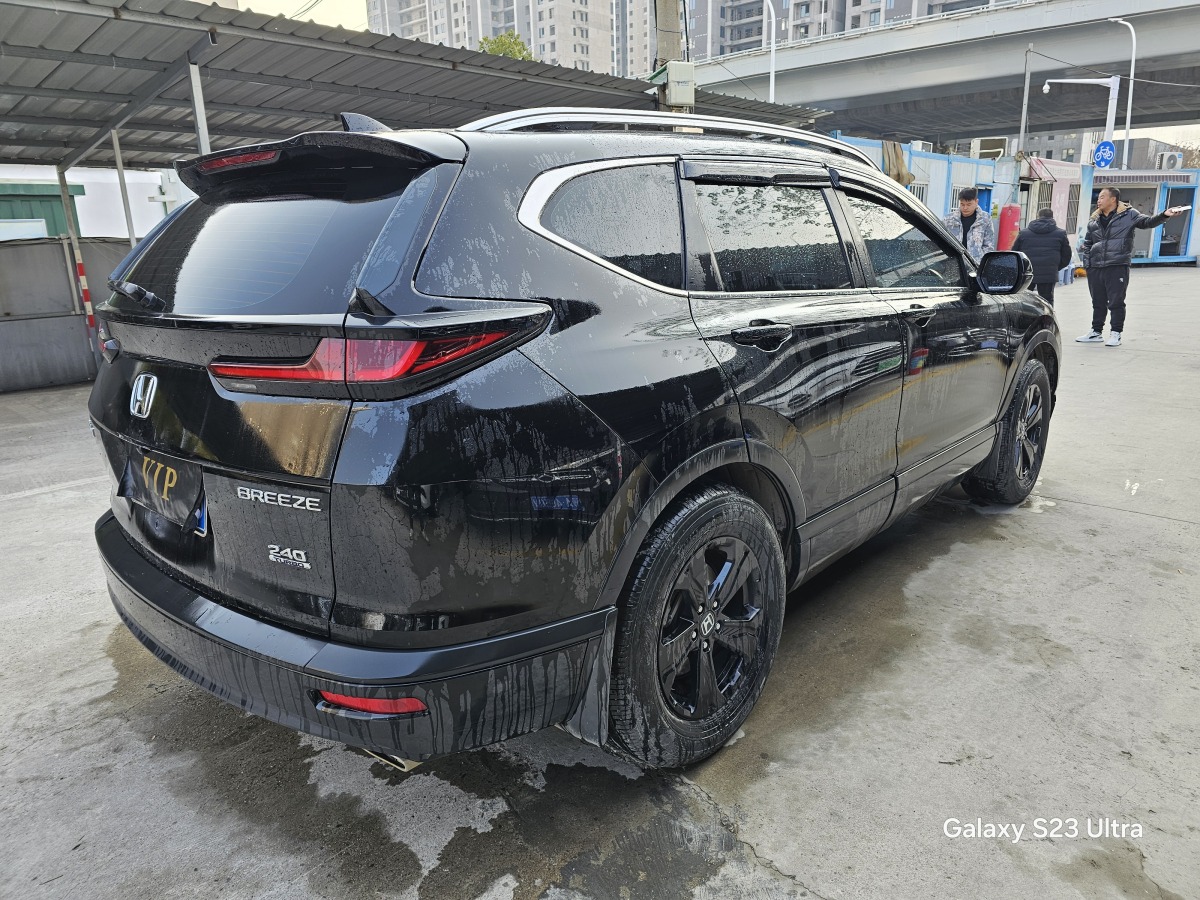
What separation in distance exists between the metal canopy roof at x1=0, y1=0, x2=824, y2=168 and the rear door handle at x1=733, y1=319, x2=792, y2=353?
6610 millimetres

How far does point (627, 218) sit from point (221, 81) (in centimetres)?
918

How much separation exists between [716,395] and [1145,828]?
5.18ft

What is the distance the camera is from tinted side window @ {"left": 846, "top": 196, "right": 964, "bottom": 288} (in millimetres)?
3153

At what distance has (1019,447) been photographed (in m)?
4.41

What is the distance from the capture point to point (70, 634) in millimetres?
3350

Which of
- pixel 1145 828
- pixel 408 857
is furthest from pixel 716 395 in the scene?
pixel 1145 828

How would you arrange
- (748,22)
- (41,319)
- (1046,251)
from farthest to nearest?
(748,22)
(1046,251)
(41,319)

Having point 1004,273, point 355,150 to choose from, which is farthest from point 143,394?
point 1004,273

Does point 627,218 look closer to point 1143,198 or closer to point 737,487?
point 737,487

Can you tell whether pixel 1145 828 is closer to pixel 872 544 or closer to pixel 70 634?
pixel 872 544

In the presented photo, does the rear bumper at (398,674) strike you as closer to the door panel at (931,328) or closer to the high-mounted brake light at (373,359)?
the high-mounted brake light at (373,359)

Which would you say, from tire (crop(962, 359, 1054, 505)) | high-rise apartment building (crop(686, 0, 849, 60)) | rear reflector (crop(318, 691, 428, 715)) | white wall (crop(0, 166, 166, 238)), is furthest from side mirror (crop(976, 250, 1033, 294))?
high-rise apartment building (crop(686, 0, 849, 60))

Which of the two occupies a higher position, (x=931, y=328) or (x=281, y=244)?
(x=281, y=244)

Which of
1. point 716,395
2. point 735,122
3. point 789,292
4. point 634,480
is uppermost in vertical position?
point 735,122
